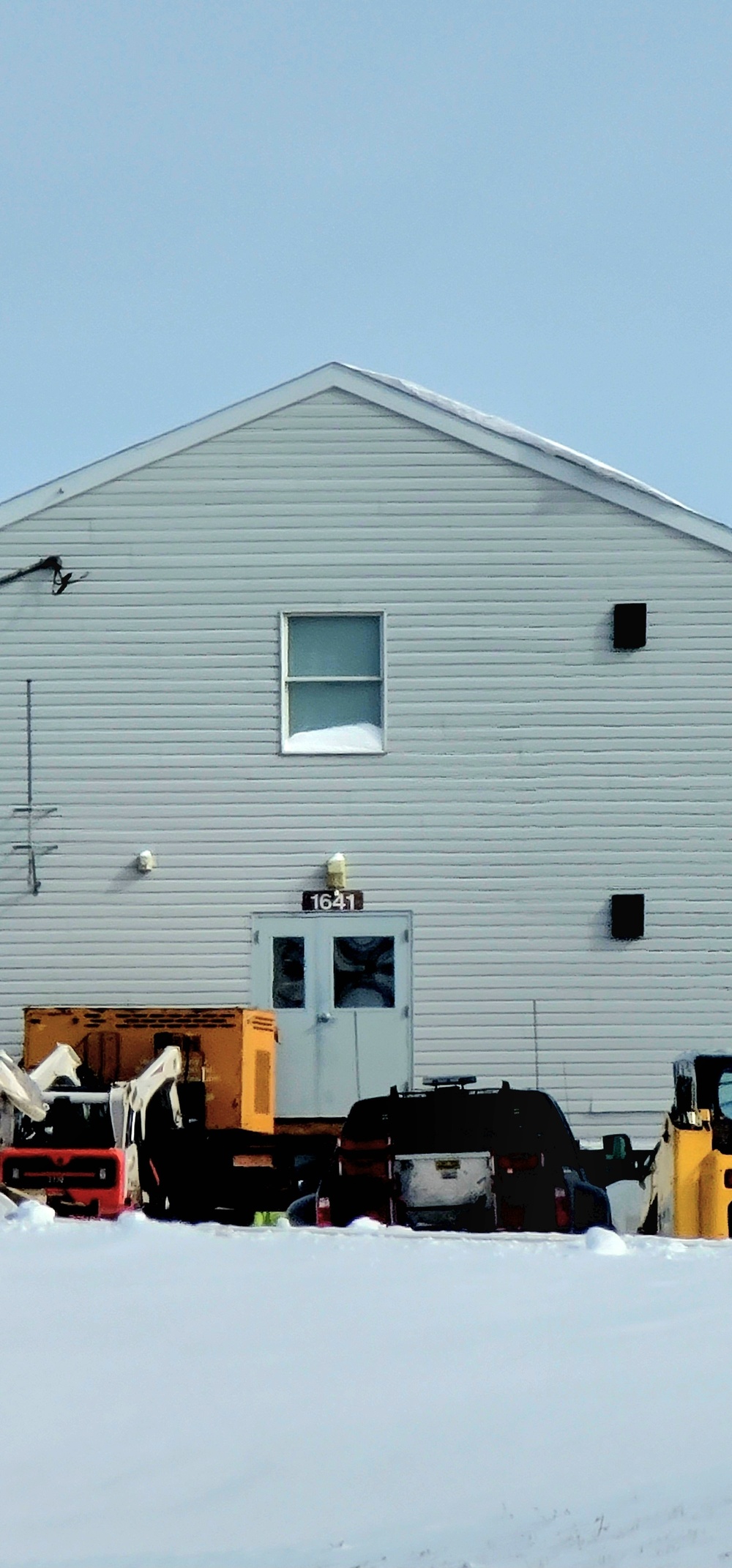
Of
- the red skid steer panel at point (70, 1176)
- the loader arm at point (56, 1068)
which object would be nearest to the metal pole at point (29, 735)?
the loader arm at point (56, 1068)

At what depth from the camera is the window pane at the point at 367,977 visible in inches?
785

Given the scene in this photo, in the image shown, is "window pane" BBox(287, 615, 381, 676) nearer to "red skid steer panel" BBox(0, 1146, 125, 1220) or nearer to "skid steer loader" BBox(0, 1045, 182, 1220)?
"skid steer loader" BBox(0, 1045, 182, 1220)

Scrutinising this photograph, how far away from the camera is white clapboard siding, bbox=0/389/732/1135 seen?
1989 centimetres

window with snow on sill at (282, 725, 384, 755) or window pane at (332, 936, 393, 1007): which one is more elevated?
window with snow on sill at (282, 725, 384, 755)

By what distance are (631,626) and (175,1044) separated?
6002 millimetres

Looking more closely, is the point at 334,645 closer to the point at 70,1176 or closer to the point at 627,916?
the point at 627,916

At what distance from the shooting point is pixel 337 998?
65.5ft

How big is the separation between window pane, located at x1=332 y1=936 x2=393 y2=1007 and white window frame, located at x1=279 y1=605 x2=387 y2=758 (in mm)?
1761

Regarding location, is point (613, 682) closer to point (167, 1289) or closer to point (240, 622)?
point (240, 622)

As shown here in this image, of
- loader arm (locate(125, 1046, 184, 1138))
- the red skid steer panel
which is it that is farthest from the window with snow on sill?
the red skid steer panel

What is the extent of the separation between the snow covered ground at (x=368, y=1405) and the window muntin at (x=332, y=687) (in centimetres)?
969

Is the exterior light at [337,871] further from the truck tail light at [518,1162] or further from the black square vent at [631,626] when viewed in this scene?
the truck tail light at [518,1162]

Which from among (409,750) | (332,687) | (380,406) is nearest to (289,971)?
(409,750)

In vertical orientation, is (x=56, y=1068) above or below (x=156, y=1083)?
above
